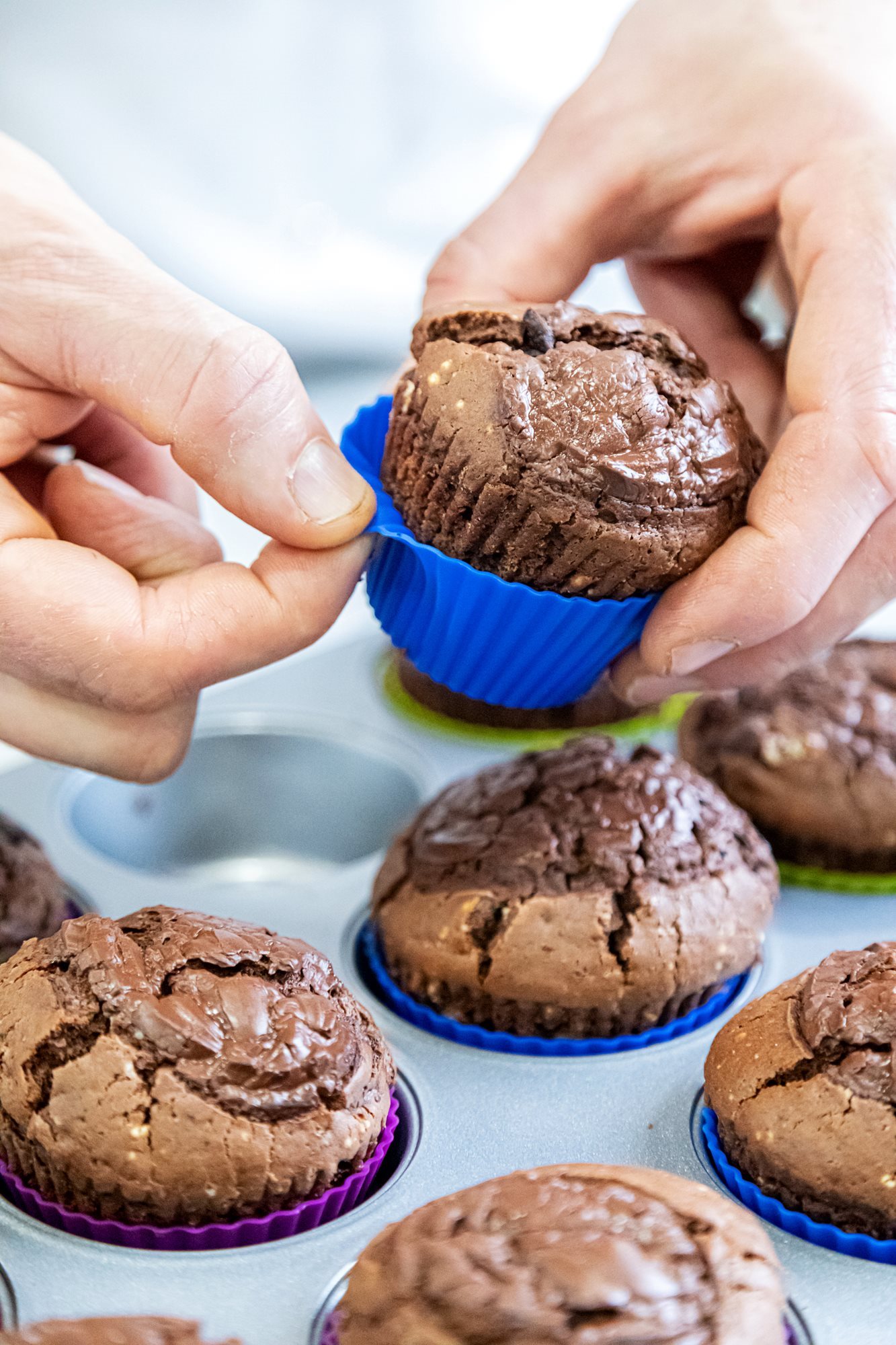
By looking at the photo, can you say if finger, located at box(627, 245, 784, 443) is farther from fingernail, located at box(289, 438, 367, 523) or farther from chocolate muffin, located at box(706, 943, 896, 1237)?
chocolate muffin, located at box(706, 943, 896, 1237)

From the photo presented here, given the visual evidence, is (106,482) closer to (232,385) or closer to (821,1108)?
(232,385)

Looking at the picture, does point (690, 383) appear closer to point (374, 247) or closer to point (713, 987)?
point (713, 987)

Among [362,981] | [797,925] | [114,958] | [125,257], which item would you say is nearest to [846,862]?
[797,925]

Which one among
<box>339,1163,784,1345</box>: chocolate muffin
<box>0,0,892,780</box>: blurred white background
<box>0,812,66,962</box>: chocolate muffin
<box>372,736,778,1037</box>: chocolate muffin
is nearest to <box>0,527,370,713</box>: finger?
<box>0,812,66,962</box>: chocolate muffin

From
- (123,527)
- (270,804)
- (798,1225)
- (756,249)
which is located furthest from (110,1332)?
(756,249)

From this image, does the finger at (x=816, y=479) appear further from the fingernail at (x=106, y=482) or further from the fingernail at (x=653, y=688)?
the fingernail at (x=106, y=482)

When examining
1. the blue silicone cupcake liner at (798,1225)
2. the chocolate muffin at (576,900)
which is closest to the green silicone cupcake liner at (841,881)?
the chocolate muffin at (576,900)
